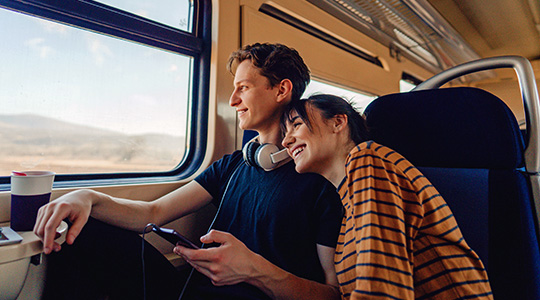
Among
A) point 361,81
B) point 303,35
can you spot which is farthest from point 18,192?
point 361,81

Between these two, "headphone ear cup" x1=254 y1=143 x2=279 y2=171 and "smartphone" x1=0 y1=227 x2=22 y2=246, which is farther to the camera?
"headphone ear cup" x1=254 y1=143 x2=279 y2=171

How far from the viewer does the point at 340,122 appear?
106 cm

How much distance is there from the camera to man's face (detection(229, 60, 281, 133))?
50.9 inches

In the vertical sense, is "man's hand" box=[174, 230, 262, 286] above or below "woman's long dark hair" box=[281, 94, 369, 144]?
below

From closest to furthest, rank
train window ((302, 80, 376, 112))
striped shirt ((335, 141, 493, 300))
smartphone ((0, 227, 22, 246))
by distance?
striped shirt ((335, 141, 493, 300)) → smartphone ((0, 227, 22, 246)) → train window ((302, 80, 376, 112))

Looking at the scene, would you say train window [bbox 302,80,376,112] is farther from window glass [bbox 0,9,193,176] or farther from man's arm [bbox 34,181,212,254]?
man's arm [bbox 34,181,212,254]

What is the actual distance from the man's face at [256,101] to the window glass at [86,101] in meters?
0.64

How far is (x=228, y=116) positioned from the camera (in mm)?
1809

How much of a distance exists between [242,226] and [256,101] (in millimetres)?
541

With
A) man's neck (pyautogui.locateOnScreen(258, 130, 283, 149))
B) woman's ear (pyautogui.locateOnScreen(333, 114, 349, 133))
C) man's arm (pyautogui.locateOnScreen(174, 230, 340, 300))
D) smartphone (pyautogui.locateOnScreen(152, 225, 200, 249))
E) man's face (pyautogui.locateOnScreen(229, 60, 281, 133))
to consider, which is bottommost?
man's arm (pyautogui.locateOnScreen(174, 230, 340, 300))

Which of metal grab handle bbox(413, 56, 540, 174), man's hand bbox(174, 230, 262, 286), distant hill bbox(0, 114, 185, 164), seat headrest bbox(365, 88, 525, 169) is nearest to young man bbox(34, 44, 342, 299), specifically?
man's hand bbox(174, 230, 262, 286)

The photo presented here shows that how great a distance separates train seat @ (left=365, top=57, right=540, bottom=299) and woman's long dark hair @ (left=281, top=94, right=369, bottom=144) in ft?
0.23

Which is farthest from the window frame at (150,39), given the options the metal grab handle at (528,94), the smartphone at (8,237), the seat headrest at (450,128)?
the metal grab handle at (528,94)

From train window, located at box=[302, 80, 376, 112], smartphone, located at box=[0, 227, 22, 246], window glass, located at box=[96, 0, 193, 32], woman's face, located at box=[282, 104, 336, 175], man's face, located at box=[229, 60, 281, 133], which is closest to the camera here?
smartphone, located at box=[0, 227, 22, 246]
